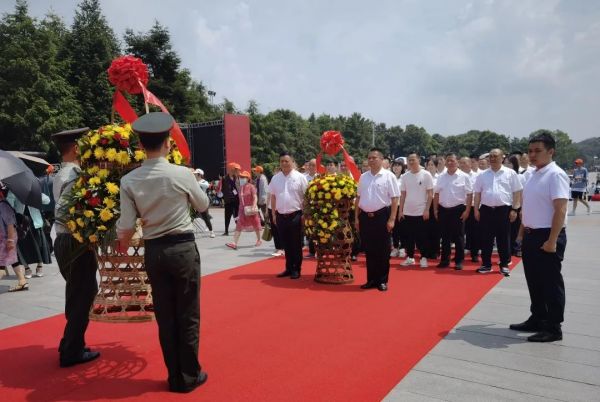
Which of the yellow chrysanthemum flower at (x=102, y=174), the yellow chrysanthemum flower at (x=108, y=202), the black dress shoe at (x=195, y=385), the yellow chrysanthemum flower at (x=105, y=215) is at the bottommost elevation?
the black dress shoe at (x=195, y=385)

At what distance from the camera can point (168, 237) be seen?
2.95 m

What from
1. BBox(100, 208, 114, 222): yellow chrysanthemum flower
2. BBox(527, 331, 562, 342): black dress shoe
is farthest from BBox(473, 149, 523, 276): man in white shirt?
BBox(100, 208, 114, 222): yellow chrysanthemum flower

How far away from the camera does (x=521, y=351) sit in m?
3.66

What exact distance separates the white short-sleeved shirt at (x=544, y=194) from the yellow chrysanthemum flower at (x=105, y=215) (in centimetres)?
355

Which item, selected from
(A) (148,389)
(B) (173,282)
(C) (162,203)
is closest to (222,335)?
(A) (148,389)

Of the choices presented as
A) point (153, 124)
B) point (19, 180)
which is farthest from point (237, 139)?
point (153, 124)

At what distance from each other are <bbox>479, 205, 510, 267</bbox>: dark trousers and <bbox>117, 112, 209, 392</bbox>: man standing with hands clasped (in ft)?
16.5

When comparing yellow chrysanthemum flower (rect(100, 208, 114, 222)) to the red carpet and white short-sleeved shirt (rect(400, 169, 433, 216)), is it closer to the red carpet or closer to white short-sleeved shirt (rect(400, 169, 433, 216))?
the red carpet

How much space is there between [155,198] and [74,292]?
48.3 inches

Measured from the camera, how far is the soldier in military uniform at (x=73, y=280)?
3439mm

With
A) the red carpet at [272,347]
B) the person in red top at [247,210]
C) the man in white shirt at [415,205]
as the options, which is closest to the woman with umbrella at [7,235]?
the red carpet at [272,347]

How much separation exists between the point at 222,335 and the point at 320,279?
229cm

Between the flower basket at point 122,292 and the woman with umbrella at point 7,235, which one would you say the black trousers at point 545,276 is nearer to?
the flower basket at point 122,292

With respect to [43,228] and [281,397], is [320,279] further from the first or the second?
[43,228]
